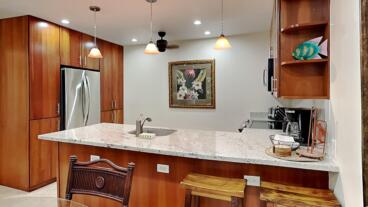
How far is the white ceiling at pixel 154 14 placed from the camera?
289 centimetres

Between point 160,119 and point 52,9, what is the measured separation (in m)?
2.90

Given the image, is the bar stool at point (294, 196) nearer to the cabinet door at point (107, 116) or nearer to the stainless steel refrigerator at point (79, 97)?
the stainless steel refrigerator at point (79, 97)

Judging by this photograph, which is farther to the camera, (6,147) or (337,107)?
(6,147)

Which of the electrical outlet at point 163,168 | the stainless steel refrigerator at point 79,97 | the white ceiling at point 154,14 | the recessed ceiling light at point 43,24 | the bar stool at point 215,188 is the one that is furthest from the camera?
the stainless steel refrigerator at point 79,97

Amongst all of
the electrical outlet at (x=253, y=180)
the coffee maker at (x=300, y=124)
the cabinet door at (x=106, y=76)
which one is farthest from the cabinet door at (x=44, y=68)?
the coffee maker at (x=300, y=124)

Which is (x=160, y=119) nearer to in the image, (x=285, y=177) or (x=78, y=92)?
(x=78, y=92)

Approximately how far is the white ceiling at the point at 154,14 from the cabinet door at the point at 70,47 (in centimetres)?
15

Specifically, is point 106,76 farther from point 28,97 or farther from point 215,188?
point 215,188

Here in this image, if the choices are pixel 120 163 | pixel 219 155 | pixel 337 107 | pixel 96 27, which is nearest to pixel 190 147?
pixel 219 155

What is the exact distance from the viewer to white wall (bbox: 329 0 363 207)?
1.08m

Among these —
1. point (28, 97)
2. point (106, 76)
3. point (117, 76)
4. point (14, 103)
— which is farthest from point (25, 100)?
point (117, 76)

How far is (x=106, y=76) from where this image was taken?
4949 mm

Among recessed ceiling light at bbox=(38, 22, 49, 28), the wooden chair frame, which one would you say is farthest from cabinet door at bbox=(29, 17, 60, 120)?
the wooden chair frame

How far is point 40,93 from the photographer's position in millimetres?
3504
